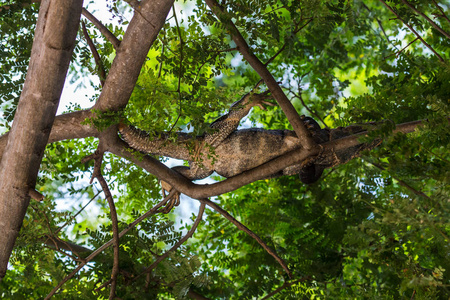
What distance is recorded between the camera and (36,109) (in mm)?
2430

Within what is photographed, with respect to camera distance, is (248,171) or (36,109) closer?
(36,109)

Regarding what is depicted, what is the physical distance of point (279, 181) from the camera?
507 cm

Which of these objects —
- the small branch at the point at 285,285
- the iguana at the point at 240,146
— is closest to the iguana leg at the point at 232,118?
the iguana at the point at 240,146

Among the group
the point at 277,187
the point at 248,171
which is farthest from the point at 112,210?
the point at 277,187

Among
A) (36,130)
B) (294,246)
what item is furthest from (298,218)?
(36,130)

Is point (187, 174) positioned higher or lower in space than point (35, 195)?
higher

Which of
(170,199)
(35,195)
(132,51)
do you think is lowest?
(35,195)

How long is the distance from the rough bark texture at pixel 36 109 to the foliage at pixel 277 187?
425 millimetres

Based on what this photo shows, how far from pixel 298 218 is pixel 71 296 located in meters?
2.26

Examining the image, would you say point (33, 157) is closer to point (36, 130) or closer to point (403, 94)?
point (36, 130)

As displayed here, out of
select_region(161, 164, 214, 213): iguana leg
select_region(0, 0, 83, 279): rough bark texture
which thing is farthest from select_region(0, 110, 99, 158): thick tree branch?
select_region(161, 164, 214, 213): iguana leg

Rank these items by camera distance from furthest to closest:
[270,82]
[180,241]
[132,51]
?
[180,241] → [270,82] → [132,51]

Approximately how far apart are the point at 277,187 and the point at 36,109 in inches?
125

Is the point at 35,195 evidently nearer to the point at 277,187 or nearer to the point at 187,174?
the point at 187,174
